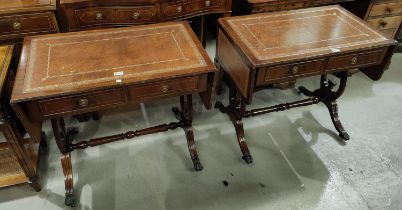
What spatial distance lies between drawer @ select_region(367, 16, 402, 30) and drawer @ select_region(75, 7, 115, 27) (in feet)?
7.49

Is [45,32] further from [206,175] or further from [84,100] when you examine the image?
[206,175]

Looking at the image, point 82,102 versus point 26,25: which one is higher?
point 26,25

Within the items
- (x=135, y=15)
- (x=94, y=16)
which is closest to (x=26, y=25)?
(x=94, y=16)

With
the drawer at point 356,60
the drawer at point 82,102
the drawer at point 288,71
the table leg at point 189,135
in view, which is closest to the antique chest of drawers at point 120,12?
the table leg at point 189,135

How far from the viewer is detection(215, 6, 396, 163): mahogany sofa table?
1767 mm

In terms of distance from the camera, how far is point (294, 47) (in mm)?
1826

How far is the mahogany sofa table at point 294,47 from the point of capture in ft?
5.80

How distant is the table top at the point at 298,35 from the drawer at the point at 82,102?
2.49ft

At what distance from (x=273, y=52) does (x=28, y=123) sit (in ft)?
4.48

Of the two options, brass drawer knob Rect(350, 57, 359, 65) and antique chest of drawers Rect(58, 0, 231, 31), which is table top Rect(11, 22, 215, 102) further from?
brass drawer knob Rect(350, 57, 359, 65)

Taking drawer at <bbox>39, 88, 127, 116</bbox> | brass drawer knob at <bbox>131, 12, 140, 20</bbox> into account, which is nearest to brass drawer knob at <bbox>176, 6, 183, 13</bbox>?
brass drawer knob at <bbox>131, 12, 140, 20</bbox>

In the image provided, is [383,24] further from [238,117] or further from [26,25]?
[26,25]

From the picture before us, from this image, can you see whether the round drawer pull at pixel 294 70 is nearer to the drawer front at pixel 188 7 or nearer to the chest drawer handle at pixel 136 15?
the drawer front at pixel 188 7

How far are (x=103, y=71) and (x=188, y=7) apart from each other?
1036 mm
